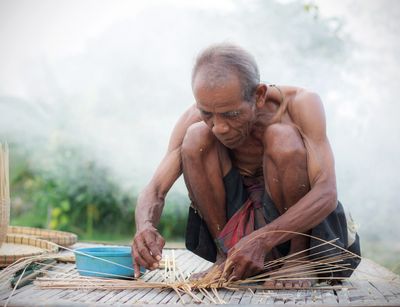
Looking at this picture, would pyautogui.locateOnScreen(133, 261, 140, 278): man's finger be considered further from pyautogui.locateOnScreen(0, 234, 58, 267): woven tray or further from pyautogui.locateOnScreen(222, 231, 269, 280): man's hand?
pyautogui.locateOnScreen(0, 234, 58, 267): woven tray

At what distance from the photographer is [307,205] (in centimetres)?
265

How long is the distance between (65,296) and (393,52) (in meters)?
5.45

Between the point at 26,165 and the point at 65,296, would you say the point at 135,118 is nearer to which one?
the point at 26,165

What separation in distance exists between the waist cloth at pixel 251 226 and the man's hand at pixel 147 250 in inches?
16.1

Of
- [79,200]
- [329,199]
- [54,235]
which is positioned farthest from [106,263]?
[79,200]

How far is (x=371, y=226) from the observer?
250 inches

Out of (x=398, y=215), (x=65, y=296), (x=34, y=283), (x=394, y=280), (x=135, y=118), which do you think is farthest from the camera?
(x=135, y=118)

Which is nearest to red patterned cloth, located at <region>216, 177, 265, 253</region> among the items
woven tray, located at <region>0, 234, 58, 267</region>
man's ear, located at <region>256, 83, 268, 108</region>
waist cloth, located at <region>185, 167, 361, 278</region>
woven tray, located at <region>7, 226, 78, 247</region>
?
waist cloth, located at <region>185, 167, 361, 278</region>

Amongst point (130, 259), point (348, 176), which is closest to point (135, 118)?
point (348, 176)

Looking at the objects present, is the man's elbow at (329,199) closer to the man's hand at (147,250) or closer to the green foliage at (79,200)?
the man's hand at (147,250)

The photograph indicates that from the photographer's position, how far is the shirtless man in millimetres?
2641

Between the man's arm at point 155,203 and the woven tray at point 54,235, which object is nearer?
the man's arm at point 155,203

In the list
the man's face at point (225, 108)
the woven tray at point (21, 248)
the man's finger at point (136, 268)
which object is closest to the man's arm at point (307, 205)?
the man's face at point (225, 108)

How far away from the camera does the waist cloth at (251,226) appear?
2.78 metres
